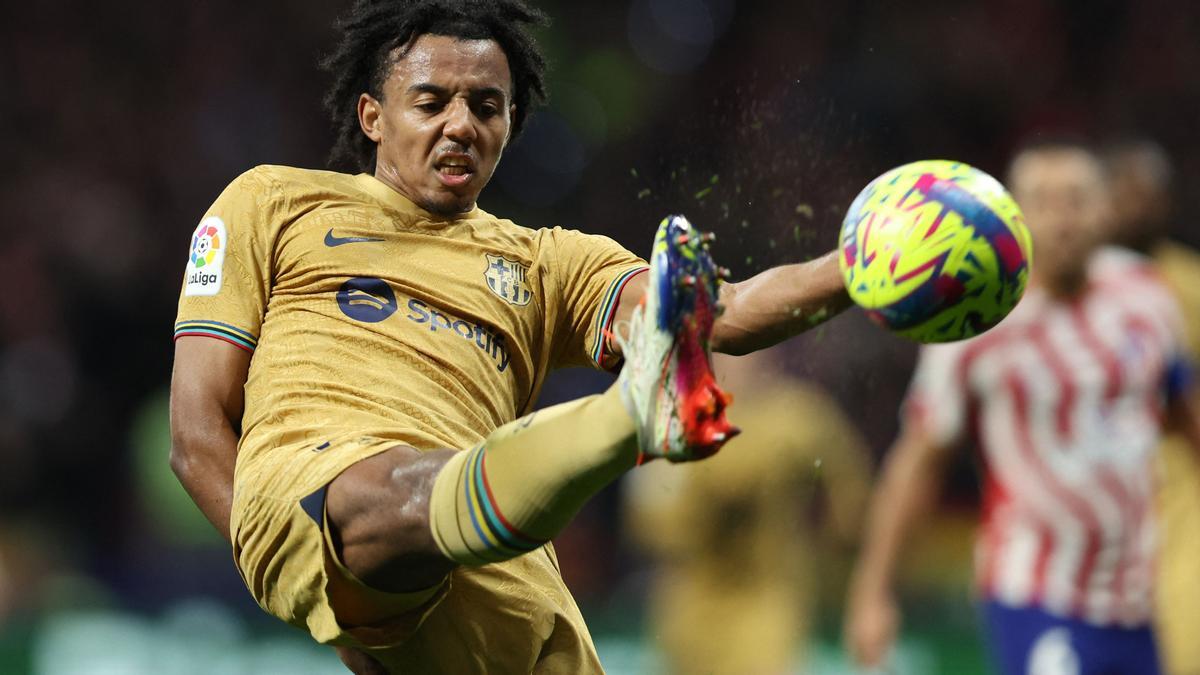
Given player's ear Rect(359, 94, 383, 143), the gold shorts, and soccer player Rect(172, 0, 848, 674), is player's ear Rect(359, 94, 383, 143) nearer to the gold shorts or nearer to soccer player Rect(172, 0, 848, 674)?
soccer player Rect(172, 0, 848, 674)

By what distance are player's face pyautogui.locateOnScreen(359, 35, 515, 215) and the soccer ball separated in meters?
1.01

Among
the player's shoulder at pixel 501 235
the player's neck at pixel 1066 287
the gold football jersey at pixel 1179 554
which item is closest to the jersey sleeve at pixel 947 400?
the player's neck at pixel 1066 287

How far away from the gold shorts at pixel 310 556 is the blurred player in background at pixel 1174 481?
364 cm

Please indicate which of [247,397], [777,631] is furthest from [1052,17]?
[247,397]

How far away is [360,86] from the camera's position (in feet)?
12.9

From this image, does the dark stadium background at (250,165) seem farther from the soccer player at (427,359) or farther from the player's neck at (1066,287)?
the soccer player at (427,359)

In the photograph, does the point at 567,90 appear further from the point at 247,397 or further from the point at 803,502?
the point at 247,397

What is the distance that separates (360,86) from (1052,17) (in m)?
8.81

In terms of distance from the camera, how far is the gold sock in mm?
2594

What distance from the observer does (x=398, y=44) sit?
3689 mm

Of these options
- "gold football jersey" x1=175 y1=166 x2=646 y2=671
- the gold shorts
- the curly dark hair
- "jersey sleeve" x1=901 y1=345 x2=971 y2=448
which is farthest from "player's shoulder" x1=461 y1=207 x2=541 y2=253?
"jersey sleeve" x1=901 y1=345 x2=971 y2=448

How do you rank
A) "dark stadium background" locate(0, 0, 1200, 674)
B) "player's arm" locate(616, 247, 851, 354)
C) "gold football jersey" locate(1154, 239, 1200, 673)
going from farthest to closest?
1. "dark stadium background" locate(0, 0, 1200, 674)
2. "gold football jersey" locate(1154, 239, 1200, 673)
3. "player's arm" locate(616, 247, 851, 354)

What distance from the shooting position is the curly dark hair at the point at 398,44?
3652mm

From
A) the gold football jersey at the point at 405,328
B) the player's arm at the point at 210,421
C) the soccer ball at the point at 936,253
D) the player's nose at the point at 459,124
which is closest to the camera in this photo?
the soccer ball at the point at 936,253
